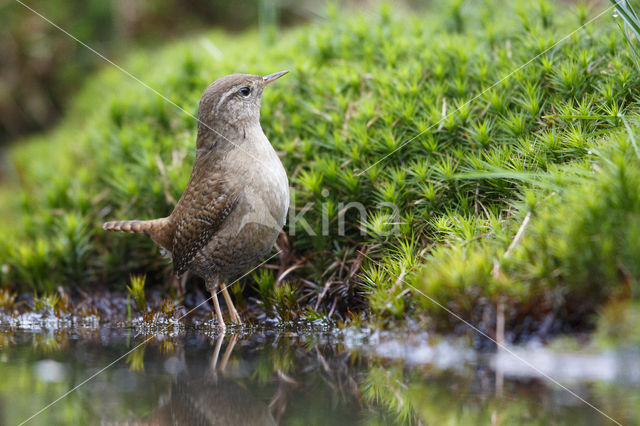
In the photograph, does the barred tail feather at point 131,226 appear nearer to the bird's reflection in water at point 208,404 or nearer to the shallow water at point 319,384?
the shallow water at point 319,384

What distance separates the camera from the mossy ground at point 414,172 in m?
2.95

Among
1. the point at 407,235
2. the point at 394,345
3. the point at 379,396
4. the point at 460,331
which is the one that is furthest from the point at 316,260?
the point at 379,396

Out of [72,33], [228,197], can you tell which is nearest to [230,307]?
[228,197]

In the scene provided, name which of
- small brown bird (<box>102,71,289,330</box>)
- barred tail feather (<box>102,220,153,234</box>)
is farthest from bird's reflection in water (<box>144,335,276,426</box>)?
barred tail feather (<box>102,220,153,234</box>)

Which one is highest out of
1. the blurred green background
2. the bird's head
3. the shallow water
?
the blurred green background

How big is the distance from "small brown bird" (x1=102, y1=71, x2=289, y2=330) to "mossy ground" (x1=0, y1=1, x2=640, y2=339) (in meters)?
0.46

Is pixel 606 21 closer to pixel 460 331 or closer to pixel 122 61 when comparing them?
pixel 460 331

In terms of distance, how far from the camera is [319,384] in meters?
2.62

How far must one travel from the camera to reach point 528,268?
2926 millimetres

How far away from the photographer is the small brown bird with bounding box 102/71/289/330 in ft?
13.4

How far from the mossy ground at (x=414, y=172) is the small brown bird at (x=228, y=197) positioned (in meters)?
0.46

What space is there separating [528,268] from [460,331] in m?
0.50

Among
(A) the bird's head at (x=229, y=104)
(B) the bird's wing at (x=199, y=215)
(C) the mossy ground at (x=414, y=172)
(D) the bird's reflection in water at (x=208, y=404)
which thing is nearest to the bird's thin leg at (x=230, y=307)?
(C) the mossy ground at (x=414, y=172)

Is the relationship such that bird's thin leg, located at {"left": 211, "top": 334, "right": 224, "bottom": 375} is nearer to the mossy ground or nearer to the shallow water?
the shallow water
